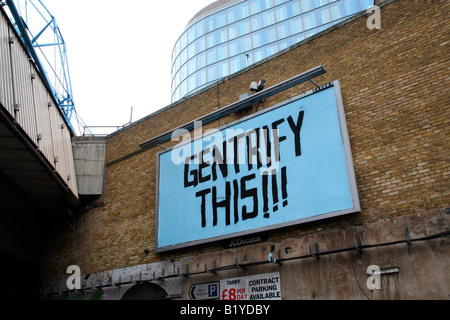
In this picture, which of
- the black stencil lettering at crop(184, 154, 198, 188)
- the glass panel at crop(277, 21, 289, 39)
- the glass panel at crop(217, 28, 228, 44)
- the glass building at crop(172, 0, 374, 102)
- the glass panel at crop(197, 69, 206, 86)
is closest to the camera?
the black stencil lettering at crop(184, 154, 198, 188)

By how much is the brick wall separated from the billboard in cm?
34

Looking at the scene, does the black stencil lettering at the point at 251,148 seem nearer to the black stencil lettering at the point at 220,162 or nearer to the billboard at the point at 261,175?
the billboard at the point at 261,175

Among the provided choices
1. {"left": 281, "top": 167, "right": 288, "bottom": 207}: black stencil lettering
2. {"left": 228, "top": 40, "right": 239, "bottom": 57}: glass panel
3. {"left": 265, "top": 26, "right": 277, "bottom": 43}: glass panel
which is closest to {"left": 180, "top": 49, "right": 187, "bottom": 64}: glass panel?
{"left": 228, "top": 40, "right": 239, "bottom": 57}: glass panel

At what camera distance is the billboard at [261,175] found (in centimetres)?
859

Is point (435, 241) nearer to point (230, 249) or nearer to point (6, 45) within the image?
point (230, 249)

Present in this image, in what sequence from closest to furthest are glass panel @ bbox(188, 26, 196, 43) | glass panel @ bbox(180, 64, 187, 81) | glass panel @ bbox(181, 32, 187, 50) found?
glass panel @ bbox(180, 64, 187, 81) < glass panel @ bbox(188, 26, 196, 43) < glass panel @ bbox(181, 32, 187, 50)

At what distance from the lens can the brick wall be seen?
25.3ft

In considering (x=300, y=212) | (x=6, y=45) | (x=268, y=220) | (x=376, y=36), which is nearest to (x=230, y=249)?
(x=268, y=220)

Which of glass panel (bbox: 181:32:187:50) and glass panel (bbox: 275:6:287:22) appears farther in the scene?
glass panel (bbox: 181:32:187:50)

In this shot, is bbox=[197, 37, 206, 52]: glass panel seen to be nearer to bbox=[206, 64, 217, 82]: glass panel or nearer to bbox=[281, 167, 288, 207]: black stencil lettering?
bbox=[206, 64, 217, 82]: glass panel

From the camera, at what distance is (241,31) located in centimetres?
4466

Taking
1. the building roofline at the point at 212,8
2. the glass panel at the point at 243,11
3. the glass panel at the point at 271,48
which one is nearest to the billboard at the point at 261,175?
the glass panel at the point at 271,48

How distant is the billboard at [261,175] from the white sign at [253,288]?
3.39 ft

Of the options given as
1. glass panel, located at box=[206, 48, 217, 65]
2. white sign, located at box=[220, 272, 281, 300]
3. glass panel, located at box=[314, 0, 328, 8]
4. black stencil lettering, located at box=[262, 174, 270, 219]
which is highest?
glass panel, located at box=[314, 0, 328, 8]
